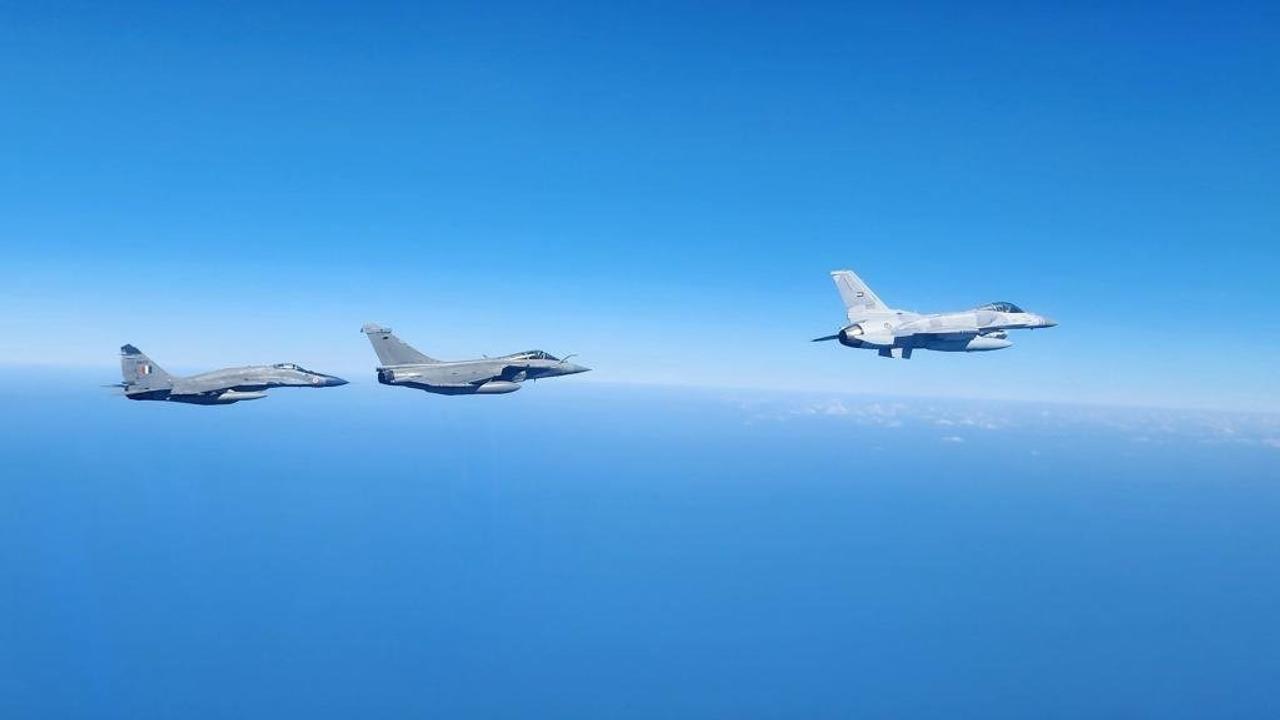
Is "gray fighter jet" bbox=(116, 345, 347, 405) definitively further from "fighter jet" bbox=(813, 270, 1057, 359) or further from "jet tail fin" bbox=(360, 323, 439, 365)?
"fighter jet" bbox=(813, 270, 1057, 359)

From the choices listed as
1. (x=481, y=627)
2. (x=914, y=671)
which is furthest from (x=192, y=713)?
(x=914, y=671)

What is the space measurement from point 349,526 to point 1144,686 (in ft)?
564

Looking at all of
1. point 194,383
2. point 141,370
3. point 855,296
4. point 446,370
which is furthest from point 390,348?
point 855,296

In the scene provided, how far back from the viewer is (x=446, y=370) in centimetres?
3734

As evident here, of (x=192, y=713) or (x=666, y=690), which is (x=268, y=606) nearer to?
(x=192, y=713)

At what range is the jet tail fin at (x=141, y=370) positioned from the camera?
130ft

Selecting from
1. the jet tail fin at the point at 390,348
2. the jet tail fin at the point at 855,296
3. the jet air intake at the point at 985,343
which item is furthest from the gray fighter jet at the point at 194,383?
the jet air intake at the point at 985,343

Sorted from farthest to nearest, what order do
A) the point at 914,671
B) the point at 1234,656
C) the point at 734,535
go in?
the point at 734,535
the point at 1234,656
the point at 914,671

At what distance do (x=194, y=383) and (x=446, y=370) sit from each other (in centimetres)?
1693

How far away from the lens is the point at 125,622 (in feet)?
380

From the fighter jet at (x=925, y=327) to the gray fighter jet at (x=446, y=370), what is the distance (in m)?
19.3

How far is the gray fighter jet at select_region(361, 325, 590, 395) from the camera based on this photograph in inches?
1438

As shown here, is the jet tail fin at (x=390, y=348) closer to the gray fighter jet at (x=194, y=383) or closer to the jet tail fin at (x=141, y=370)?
the gray fighter jet at (x=194, y=383)

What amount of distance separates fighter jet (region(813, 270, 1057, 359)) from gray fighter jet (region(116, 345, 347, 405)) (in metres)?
30.4
